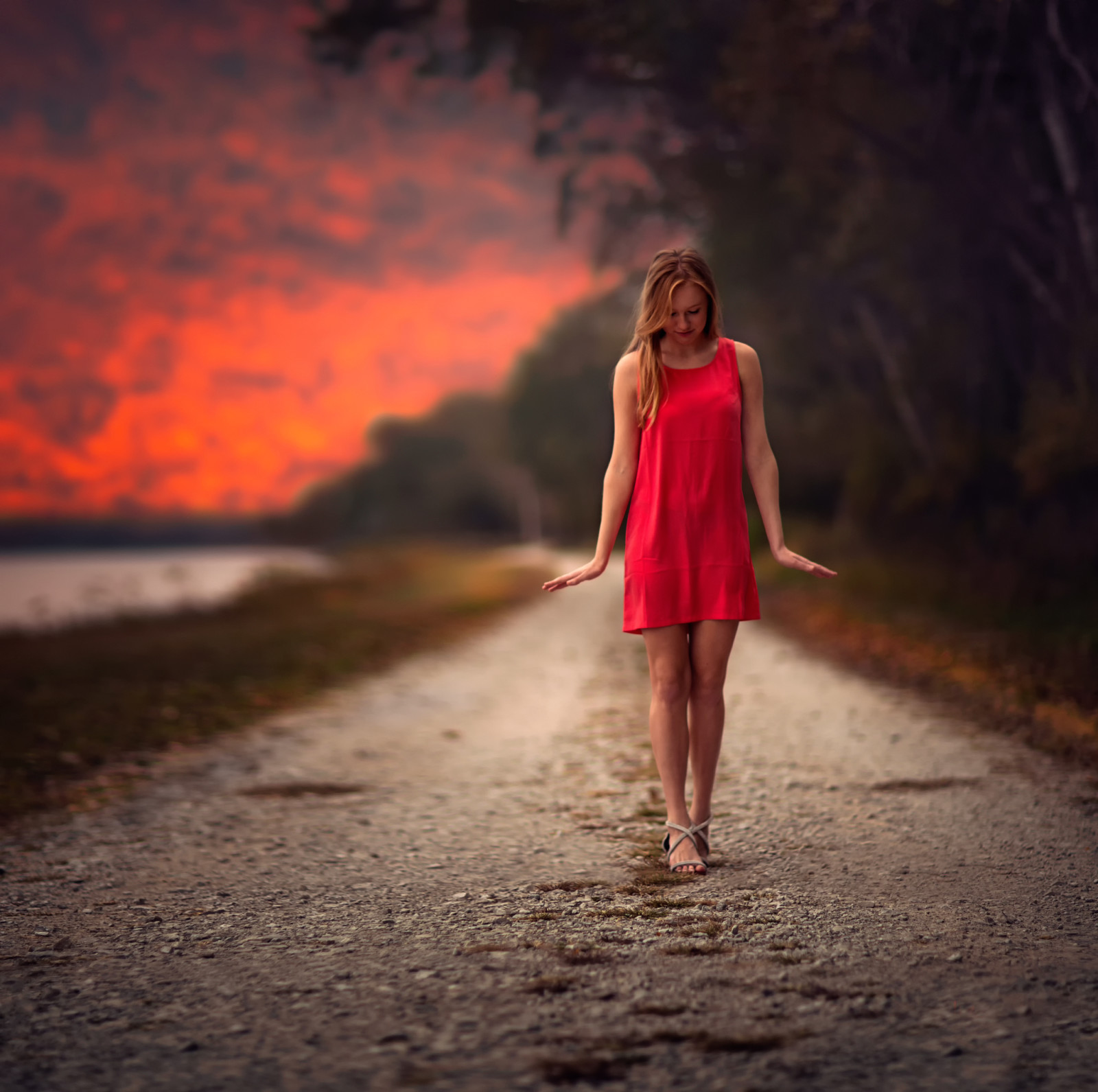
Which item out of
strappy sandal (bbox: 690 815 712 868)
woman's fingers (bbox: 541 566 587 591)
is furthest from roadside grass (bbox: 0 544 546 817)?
strappy sandal (bbox: 690 815 712 868)

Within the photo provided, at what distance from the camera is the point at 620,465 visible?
4137 mm

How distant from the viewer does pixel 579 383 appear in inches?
1852

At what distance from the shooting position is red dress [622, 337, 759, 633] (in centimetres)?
402

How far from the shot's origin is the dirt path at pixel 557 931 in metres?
2.49

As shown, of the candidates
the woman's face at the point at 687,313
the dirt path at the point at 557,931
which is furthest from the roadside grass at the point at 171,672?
the woman's face at the point at 687,313

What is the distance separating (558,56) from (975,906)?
11379 millimetres

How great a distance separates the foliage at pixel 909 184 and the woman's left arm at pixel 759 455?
23.7 ft

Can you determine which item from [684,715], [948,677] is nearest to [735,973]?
[684,715]

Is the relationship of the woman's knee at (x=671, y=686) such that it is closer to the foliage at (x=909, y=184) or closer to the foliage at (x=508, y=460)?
the foliage at (x=508, y=460)

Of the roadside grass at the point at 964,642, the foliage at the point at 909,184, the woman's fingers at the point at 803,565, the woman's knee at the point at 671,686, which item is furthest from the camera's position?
the foliage at the point at 909,184

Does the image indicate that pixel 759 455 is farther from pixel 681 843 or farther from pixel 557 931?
pixel 557 931

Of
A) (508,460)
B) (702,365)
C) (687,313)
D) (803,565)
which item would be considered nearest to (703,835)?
(803,565)

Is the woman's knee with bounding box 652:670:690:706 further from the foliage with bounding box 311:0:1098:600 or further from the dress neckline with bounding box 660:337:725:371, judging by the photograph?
the foliage with bounding box 311:0:1098:600

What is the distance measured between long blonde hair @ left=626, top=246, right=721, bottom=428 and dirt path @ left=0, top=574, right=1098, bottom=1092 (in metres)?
1.87
